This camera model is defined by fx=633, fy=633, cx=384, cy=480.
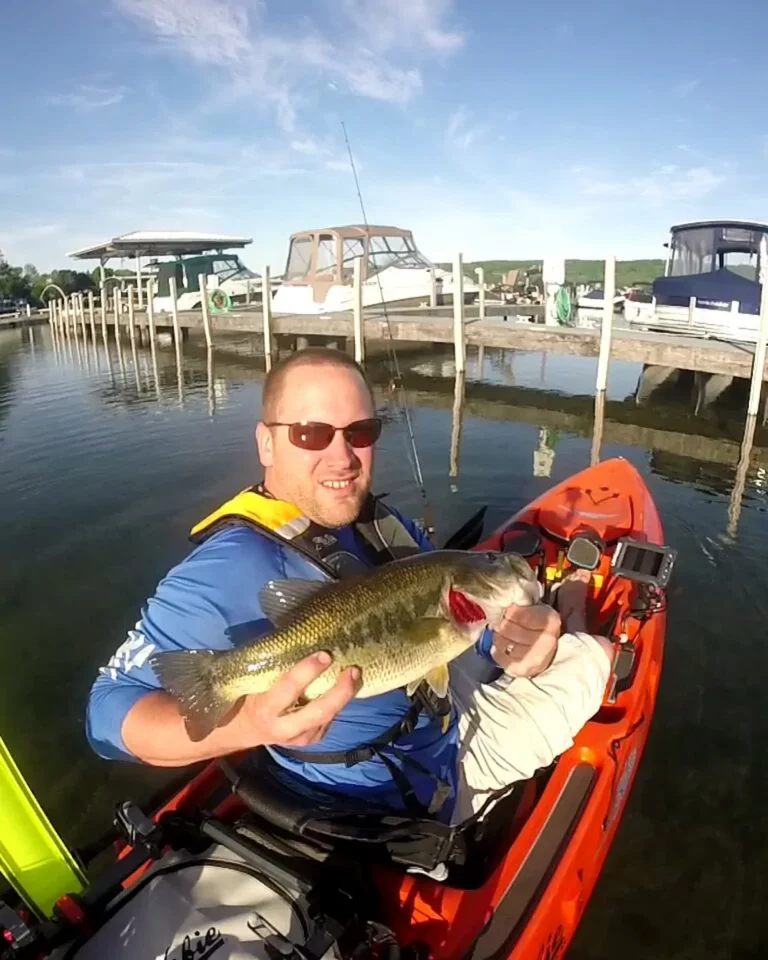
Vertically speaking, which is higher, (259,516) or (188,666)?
(259,516)

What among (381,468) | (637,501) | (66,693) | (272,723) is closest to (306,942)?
(272,723)

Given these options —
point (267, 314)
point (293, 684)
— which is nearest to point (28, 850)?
point (293, 684)

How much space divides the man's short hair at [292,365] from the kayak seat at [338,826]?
59.5 inches

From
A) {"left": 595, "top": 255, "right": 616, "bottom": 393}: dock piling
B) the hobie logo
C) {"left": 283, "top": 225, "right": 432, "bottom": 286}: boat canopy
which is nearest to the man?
the hobie logo

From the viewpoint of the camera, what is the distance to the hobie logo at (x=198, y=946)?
1896 millimetres

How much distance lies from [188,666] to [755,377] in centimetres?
1503

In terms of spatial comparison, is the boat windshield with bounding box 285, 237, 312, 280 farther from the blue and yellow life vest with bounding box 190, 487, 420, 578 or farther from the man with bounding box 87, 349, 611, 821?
the blue and yellow life vest with bounding box 190, 487, 420, 578

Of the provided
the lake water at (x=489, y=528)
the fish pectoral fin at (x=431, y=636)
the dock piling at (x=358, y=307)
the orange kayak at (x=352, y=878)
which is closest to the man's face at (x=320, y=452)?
the fish pectoral fin at (x=431, y=636)

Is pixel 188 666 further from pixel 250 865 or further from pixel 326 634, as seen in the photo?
pixel 250 865

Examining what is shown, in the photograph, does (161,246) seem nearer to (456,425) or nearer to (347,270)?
(347,270)

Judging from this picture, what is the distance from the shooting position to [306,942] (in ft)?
6.20

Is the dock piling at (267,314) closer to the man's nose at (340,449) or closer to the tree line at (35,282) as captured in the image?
the man's nose at (340,449)

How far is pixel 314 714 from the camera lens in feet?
6.24

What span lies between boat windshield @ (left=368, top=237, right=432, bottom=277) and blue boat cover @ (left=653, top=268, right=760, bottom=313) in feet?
37.9
